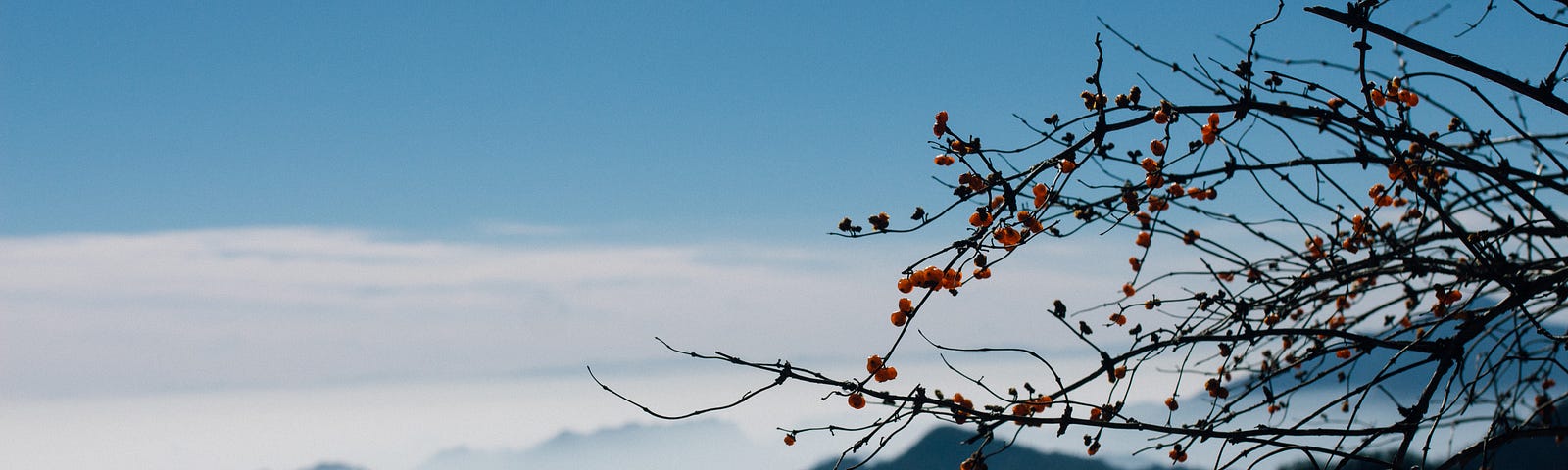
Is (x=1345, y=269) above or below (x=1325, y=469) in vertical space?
above

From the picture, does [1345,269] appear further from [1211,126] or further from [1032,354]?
[1032,354]

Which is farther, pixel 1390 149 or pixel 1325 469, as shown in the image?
pixel 1325 469

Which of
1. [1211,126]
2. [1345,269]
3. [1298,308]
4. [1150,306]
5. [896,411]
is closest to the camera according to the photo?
[896,411]

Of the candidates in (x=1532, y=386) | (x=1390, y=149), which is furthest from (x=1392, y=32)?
(x=1532, y=386)

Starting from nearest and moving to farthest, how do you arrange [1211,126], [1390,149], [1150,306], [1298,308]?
[1390,149], [1211,126], [1150,306], [1298,308]

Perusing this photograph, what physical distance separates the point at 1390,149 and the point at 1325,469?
1.16 meters

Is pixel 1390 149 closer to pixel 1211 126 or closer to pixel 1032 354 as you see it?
Answer: pixel 1211 126

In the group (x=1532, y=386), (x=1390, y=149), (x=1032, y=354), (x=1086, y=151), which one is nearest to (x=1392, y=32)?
(x=1390, y=149)

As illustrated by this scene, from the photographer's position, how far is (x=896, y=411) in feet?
10.6

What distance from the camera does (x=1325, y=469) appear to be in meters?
3.79

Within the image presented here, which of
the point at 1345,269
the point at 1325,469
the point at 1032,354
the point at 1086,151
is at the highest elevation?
the point at 1086,151

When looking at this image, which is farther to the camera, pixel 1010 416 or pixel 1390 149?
pixel 1390 149

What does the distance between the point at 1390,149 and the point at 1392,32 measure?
0.42 meters

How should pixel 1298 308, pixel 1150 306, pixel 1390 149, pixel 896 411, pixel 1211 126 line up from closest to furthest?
pixel 896 411, pixel 1390 149, pixel 1211 126, pixel 1150 306, pixel 1298 308
